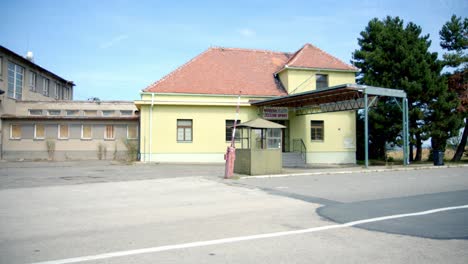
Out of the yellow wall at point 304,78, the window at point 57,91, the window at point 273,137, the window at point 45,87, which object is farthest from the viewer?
the window at point 57,91

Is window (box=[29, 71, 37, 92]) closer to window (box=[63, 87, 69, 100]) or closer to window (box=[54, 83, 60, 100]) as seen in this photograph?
A: window (box=[54, 83, 60, 100])

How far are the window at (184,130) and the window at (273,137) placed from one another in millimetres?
10053

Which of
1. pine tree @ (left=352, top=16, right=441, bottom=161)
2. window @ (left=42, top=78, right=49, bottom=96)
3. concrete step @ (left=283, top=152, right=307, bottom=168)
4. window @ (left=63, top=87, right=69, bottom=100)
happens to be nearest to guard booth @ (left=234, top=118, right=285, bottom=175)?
concrete step @ (left=283, top=152, right=307, bottom=168)

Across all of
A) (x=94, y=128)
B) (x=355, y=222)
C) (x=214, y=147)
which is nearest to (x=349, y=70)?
(x=214, y=147)

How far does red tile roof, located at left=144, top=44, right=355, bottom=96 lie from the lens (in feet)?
91.2

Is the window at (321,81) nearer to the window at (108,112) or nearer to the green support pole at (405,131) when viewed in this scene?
the green support pole at (405,131)

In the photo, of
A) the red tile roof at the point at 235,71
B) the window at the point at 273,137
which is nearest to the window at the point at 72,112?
the red tile roof at the point at 235,71

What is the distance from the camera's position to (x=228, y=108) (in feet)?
91.7

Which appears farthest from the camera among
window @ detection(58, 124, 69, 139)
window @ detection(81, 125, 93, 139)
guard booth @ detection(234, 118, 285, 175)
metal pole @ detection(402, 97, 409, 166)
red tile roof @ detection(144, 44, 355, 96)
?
window @ detection(81, 125, 93, 139)

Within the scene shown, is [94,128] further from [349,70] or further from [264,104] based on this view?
[349,70]

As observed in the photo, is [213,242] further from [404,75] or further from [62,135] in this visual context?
[62,135]

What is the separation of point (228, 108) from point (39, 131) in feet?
51.8

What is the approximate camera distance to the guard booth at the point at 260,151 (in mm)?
17297

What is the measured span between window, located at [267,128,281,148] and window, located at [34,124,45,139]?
70.5 ft
